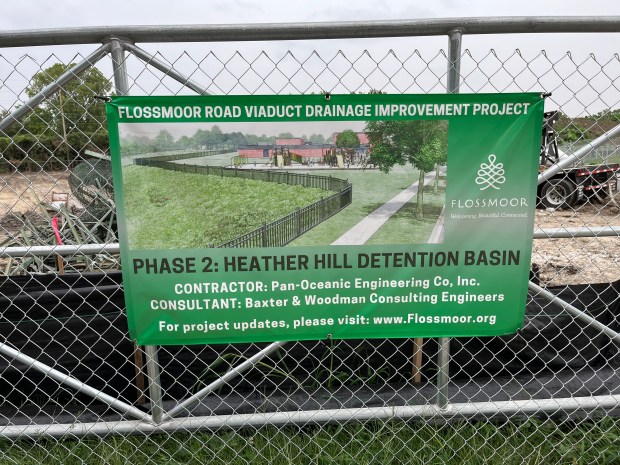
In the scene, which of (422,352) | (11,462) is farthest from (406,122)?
(11,462)

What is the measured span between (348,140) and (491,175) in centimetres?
61

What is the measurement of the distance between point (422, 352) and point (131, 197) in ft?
6.18

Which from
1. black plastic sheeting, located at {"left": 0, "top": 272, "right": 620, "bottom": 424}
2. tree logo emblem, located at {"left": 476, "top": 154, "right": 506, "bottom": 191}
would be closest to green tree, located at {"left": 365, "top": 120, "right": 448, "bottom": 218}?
tree logo emblem, located at {"left": 476, "top": 154, "right": 506, "bottom": 191}

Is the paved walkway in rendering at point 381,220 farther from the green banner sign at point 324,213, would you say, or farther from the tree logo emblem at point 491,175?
the tree logo emblem at point 491,175

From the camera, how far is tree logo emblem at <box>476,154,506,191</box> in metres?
2.02

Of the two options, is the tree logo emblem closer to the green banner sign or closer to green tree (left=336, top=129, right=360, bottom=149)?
the green banner sign

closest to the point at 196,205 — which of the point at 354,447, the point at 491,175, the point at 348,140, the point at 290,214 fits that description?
the point at 290,214

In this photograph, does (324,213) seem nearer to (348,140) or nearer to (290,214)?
(290,214)

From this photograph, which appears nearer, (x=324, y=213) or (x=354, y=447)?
(x=324, y=213)

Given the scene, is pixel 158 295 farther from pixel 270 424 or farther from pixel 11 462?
pixel 11 462

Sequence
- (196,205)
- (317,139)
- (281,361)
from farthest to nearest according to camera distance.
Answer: (281,361), (196,205), (317,139)

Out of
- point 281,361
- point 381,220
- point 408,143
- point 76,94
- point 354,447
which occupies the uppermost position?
point 76,94

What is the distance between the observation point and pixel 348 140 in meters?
1.94

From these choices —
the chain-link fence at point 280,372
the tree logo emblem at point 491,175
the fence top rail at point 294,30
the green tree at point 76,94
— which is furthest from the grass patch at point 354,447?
the fence top rail at point 294,30
